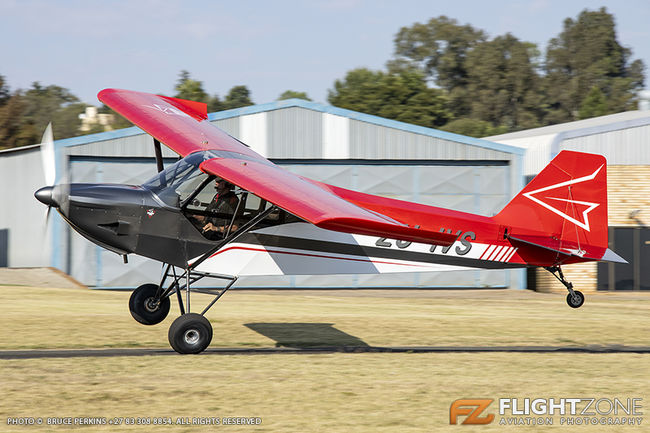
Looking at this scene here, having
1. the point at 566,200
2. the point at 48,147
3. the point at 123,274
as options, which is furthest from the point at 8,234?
the point at 566,200

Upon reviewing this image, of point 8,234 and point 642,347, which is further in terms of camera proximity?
point 8,234

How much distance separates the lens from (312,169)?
907 inches

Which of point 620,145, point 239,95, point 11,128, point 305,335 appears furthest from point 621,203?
point 239,95

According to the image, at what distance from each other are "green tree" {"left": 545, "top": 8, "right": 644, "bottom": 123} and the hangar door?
7352 cm

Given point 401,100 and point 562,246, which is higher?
point 401,100

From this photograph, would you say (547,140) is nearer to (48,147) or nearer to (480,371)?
(480,371)

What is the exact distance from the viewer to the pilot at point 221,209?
10406 millimetres

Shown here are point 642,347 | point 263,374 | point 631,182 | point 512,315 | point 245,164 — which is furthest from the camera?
point 631,182

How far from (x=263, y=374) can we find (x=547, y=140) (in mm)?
18567

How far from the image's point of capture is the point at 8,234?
24.9 m

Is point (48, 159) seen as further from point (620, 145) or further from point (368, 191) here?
point (620, 145)

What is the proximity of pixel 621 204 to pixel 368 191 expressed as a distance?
820 cm

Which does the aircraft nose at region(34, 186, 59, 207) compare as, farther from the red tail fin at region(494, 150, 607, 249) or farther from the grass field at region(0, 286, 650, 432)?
the red tail fin at region(494, 150, 607, 249)

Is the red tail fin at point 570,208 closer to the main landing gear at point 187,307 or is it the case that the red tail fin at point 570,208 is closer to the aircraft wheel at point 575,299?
the aircraft wheel at point 575,299
